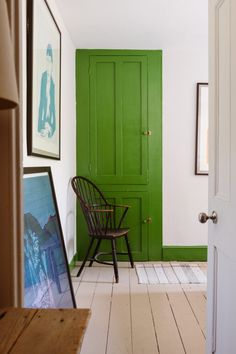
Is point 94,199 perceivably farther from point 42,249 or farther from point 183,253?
point 42,249

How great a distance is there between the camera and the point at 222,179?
57.3 inches

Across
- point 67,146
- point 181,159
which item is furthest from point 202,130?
point 67,146

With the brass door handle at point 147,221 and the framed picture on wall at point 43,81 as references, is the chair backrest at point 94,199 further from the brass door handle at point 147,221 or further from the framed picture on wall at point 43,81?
the framed picture on wall at point 43,81

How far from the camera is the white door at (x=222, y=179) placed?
4.33ft

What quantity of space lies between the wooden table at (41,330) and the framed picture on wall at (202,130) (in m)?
3.36

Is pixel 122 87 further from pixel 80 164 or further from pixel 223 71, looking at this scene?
pixel 223 71

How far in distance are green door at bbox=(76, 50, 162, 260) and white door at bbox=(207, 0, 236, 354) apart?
2317mm

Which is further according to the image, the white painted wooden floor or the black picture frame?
the white painted wooden floor

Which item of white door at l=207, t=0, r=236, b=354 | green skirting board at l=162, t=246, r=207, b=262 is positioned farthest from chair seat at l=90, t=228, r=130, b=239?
white door at l=207, t=0, r=236, b=354

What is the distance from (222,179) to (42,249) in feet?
3.80

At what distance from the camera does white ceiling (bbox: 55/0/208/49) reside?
2816 mm

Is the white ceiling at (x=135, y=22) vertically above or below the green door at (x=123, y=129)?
above

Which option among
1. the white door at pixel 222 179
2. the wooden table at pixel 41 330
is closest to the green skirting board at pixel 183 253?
the white door at pixel 222 179

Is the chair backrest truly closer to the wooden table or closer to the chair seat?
the chair seat
